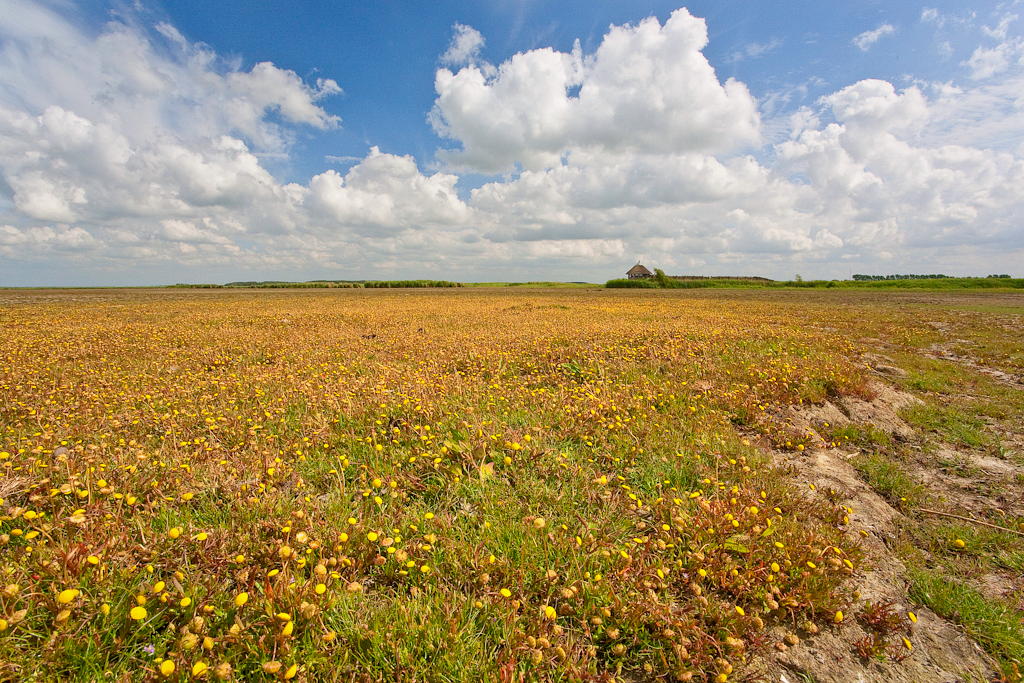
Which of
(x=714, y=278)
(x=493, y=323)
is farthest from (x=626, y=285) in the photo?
(x=493, y=323)

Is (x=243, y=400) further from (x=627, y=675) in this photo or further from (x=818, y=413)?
(x=818, y=413)

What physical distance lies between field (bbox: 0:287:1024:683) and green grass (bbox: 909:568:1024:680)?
0.02 m

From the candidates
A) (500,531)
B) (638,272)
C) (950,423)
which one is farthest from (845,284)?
(500,531)

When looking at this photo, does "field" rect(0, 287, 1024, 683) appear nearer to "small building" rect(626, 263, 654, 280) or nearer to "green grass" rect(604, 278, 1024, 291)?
"green grass" rect(604, 278, 1024, 291)

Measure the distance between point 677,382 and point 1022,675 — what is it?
5.44 meters

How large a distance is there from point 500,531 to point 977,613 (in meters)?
3.52

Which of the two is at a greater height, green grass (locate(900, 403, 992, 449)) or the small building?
the small building

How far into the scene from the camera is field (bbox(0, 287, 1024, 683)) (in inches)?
92.6

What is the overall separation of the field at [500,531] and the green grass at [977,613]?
2cm

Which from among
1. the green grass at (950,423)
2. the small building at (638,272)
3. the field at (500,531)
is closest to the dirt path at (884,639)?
the field at (500,531)

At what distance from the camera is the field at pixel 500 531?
235 cm

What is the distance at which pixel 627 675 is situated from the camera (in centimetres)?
245

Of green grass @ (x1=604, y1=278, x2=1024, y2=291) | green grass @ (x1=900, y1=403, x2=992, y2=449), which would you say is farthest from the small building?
green grass @ (x1=900, y1=403, x2=992, y2=449)

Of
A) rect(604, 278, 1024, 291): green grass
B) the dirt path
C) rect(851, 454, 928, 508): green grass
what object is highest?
rect(604, 278, 1024, 291): green grass
